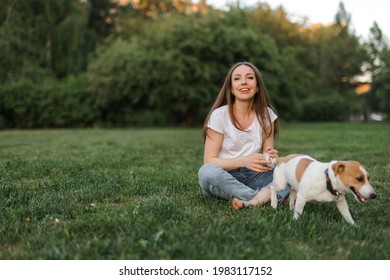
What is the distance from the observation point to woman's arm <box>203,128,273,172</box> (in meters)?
3.62

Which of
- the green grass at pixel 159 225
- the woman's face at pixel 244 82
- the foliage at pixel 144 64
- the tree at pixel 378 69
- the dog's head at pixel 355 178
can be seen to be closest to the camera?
the green grass at pixel 159 225

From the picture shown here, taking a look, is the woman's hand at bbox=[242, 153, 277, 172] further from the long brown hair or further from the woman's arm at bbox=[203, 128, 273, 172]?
the long brown hair

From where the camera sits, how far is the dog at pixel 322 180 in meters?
A: 2.78

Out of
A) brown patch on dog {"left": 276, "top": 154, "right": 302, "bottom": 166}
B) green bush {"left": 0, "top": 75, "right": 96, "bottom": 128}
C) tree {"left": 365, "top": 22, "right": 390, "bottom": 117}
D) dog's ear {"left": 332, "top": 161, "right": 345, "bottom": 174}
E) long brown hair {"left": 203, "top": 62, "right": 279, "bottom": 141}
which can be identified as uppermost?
tree {"left": 365, "top": 22, "right": 390, "bottom": 117}

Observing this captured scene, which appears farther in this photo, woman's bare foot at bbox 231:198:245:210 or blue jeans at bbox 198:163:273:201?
blue jeans at bbox 198:163:273:201

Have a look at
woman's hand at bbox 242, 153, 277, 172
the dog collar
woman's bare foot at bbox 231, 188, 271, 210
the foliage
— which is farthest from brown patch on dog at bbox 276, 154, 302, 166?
the foliage

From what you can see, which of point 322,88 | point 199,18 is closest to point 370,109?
point 322,88

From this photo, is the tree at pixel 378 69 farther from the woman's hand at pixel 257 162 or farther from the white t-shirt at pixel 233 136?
the woman's hand at pixel 257 162

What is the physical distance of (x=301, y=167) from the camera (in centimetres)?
317

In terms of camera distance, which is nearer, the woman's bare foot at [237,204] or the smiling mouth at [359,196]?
the smiling mouth at [359,196]

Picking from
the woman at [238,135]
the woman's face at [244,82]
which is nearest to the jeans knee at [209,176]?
the woman at [238,135]

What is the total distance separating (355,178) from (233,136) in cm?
153

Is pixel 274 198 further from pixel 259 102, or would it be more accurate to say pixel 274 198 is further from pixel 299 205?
pixel 259 102
